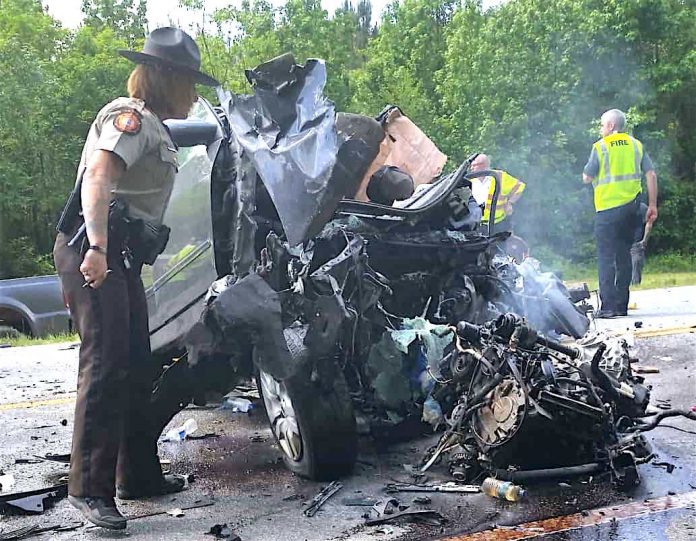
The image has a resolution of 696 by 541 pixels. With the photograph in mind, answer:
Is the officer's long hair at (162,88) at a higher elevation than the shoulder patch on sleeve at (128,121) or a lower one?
higher

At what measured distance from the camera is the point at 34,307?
11.7 m

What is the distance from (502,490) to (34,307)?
9403mm

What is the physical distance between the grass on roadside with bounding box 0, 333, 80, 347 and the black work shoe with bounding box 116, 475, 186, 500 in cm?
662

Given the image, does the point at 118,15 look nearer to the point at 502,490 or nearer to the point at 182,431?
the point at 182,431

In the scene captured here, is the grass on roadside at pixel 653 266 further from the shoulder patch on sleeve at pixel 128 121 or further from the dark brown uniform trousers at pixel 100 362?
the shoulder patch on sleeve at pixel 128 121

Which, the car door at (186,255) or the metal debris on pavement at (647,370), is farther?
the metal debris on pavement at (647,370)

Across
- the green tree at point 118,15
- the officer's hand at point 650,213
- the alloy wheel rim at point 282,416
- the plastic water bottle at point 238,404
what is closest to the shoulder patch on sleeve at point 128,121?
the alloy wheel rim at point 282,416

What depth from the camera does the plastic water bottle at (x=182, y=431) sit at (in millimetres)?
5055

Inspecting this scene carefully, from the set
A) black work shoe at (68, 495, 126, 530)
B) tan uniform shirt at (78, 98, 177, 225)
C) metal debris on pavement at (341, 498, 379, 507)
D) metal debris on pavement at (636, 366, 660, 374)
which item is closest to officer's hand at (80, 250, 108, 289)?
tan uniform shirt at (78, 98, 177, 225)

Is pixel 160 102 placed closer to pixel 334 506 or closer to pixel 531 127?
pixel 334 506

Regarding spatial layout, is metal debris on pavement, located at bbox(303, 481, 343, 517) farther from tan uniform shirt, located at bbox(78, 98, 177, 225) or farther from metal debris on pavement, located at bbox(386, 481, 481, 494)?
tan uniform shirt, located at bbox(78, 98, 177, 225)

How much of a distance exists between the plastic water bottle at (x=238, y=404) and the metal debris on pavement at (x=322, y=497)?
180cm

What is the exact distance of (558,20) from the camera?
26.9m

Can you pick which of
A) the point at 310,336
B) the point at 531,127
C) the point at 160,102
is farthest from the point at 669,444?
the point at 531,127
